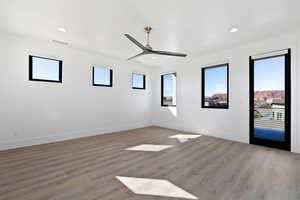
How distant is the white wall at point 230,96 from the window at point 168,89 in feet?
0.86

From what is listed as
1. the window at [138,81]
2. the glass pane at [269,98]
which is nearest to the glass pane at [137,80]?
the window at [138,81]

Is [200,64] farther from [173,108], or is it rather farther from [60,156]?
[60,156]

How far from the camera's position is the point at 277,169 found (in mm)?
2555

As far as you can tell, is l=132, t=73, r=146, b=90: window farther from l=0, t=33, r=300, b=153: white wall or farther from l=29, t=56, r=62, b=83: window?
l=29, t=56, r=62, b=83: window

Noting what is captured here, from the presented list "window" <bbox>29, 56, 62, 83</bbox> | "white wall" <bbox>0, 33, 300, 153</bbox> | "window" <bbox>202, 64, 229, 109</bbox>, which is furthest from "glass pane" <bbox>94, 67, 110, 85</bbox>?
"window" <bbox>202, 64, 229, 109</bbox>

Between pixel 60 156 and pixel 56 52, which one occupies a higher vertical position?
pixel 56 52

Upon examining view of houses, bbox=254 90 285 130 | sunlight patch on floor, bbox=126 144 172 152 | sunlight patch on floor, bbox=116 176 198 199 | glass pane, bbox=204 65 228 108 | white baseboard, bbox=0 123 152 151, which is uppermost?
glass pane, bbox=204 65 228 108

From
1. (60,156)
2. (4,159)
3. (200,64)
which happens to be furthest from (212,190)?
(200,64)

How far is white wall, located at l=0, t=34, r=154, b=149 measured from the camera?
357 centimetres

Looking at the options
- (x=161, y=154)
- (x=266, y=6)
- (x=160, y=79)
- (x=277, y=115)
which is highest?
(x=266, y=6)

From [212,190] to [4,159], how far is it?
378 centimetres

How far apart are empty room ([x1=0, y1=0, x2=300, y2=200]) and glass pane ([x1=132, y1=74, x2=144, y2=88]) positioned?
15.1 inches

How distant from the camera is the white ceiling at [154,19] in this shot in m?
2.40

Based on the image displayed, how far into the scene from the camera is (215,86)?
493cm
